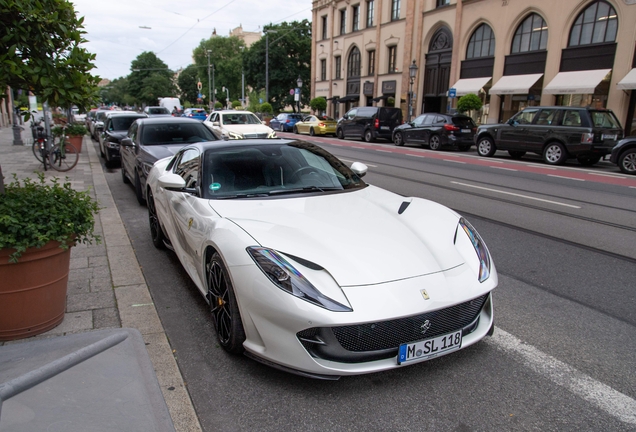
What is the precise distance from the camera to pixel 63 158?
39.0 ft

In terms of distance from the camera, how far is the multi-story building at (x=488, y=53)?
71.4ft

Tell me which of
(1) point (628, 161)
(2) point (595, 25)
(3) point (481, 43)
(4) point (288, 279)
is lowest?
(1) point (628, 161)

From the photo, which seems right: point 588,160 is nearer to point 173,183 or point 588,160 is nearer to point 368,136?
point 368,136

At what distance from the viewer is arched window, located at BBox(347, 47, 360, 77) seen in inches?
1676

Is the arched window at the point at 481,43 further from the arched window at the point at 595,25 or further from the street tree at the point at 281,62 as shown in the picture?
the street tree at the point at 281,62

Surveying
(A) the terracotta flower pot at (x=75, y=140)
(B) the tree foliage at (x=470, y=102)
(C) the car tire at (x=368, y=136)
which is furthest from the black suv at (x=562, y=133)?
(A) the terracotta flower pot at (x=75, y=140)

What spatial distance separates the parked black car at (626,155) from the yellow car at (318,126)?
61.5ft

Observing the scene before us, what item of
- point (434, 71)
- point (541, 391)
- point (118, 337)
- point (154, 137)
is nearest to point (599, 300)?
point (541, 391)

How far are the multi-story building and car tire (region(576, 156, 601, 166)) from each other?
6224 millimetres

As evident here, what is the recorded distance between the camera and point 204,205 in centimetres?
371

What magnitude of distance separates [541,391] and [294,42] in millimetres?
64621

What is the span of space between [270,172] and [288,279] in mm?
1702

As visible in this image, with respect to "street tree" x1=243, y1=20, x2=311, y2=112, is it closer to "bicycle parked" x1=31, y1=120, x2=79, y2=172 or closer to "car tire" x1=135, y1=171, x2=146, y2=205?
"bicycle parked" x1=31, y1=120, x2=79, y2=172

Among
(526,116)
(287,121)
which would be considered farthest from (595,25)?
(287,121)
